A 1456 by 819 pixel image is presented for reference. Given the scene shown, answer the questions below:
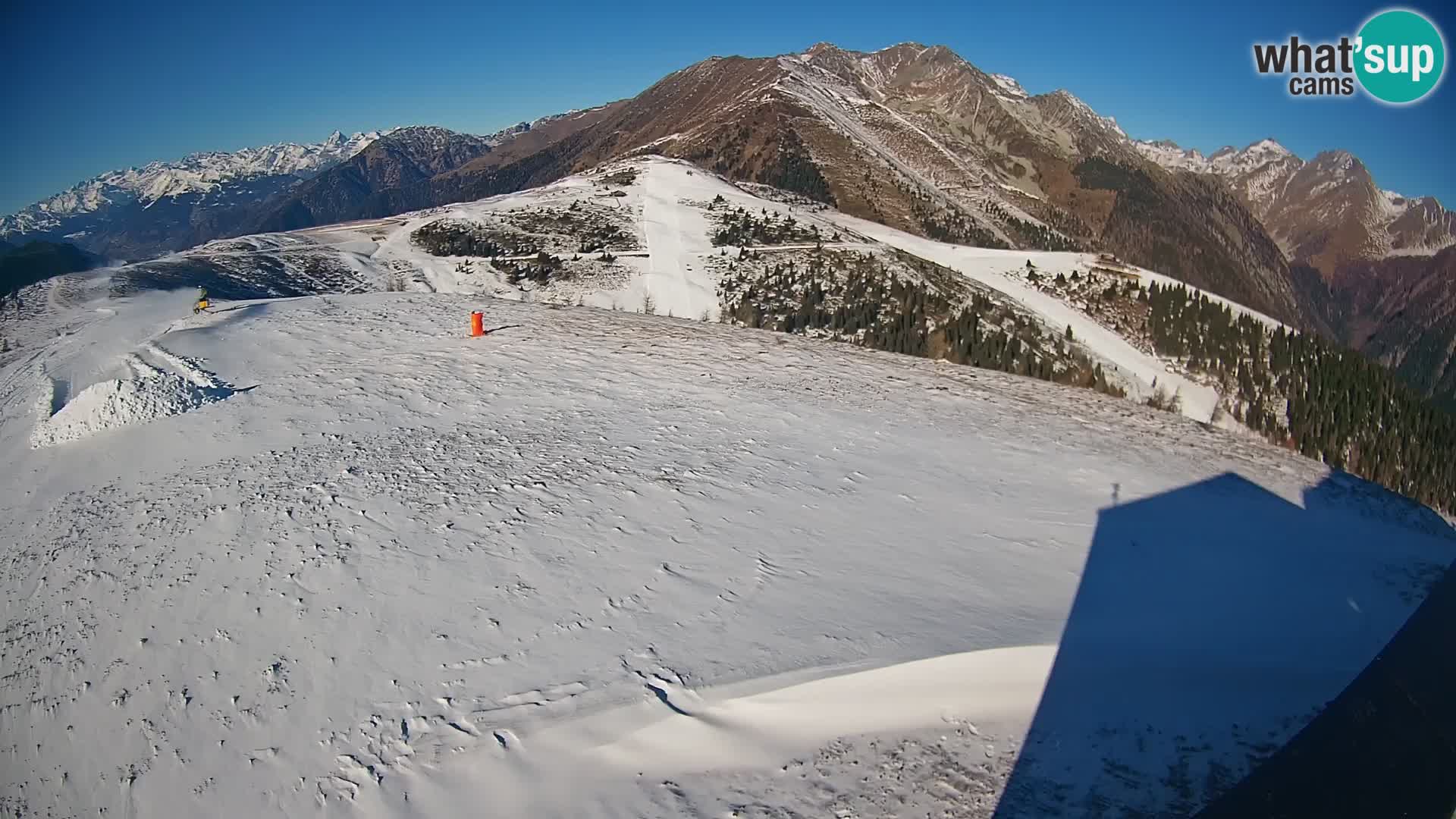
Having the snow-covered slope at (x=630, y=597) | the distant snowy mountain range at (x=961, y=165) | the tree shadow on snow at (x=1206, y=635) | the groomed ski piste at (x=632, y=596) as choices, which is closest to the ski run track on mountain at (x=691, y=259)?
the tree shadow on snow at (x=1206, y=635)

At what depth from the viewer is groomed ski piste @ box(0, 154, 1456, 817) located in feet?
21.3

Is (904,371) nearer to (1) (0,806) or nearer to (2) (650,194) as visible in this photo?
(1) (0,806)

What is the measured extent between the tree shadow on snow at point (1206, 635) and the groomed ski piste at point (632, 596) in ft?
0.18

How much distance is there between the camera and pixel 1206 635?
9.30 m

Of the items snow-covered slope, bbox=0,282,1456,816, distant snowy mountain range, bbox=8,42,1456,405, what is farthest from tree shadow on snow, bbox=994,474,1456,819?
distant snowy mountain range, bbox=8,42,1456,405

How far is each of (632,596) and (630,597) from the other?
3 centimetres

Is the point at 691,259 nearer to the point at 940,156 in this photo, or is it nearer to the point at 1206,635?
the point at 1206,635

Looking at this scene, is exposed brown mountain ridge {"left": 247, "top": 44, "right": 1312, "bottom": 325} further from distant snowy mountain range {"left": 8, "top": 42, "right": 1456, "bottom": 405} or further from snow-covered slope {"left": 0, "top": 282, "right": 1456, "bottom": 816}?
snow-covered slope {"left": 0, "top": 282, "right": 1456, "bottom": 816}

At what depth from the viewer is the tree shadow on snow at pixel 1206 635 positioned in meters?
6.65

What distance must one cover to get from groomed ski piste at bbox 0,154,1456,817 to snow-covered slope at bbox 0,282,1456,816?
49mm

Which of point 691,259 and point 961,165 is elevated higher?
point 961,165

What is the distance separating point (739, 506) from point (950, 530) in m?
3.48

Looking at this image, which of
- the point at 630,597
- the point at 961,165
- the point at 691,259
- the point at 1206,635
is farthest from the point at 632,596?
the point at 961,165

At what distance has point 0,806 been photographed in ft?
20.6
